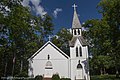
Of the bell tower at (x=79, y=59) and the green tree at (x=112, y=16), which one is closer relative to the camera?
the green tree at (x=112, y=16)

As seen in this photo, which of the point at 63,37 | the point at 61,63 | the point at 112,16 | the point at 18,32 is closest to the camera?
the point at 112,16

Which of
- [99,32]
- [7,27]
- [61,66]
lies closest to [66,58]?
[61,66]

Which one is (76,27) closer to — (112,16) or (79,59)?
(79,59)

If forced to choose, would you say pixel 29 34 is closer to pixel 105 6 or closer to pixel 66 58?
pixel 66 58

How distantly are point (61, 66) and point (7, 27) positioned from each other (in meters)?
13.1

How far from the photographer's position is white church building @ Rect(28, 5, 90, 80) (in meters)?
29.8

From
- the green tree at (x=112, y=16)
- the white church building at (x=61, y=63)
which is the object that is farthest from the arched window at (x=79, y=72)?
the green tree at (x=112, y=16)

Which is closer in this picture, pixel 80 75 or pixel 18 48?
pixel 80 75

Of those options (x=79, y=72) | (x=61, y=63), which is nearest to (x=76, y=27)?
(x=61, y=63)

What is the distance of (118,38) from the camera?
22.9 meters

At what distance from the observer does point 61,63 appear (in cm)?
2998

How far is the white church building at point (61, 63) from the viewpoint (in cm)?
2975

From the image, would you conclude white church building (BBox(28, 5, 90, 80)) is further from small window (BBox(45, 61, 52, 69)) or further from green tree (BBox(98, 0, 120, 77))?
green tree (BBox(98, 0, 120, 77))

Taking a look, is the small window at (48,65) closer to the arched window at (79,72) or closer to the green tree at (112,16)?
the arched window at (79,72)
